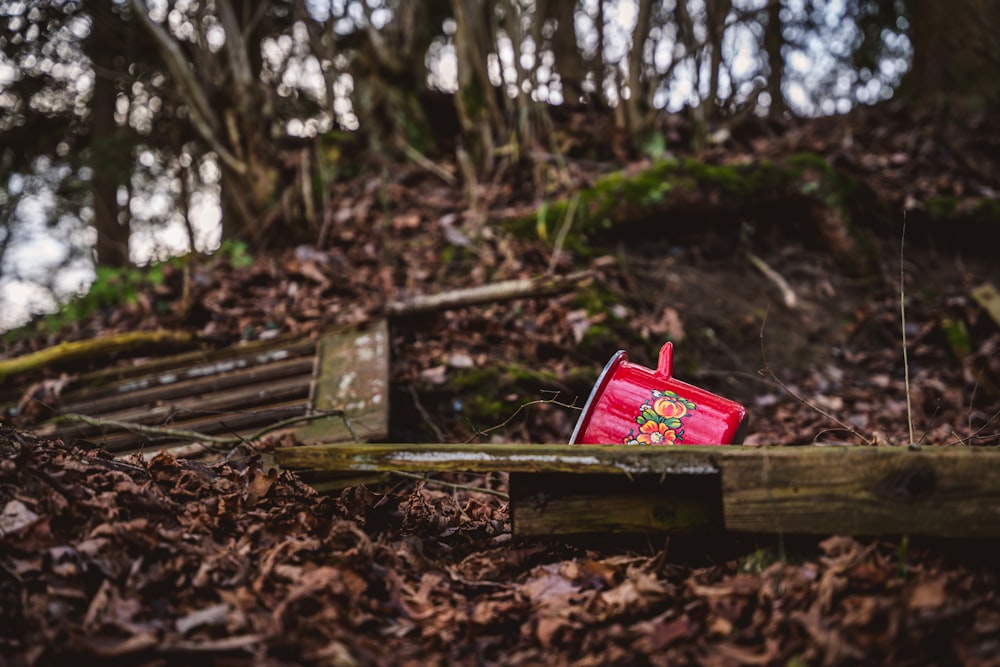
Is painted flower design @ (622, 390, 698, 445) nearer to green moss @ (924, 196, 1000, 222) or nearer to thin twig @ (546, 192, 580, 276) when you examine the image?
thin twig @ (546, 192, 580, 276)

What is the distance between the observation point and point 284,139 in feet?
23.2

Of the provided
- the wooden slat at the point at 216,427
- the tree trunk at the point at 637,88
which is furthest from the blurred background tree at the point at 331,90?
the wooden slat at the point at 216,427

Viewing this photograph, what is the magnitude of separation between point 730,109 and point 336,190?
3.98 m

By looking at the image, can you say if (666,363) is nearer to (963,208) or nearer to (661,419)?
(661,419)

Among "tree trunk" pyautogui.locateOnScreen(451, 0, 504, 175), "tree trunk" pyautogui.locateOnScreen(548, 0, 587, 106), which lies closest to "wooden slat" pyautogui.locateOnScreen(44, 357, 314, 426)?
"tree trunk" pyautogui.locateOnScreen(451, 0, 504, 175)

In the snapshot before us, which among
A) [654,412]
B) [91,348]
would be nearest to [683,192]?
[654,412]

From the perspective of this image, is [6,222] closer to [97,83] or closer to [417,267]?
[97,83]

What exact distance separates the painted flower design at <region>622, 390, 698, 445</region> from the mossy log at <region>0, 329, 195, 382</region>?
10.8ft

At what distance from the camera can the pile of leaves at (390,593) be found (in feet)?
4.74

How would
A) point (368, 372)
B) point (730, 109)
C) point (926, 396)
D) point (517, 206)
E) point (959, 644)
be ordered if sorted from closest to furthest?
point (959, 644)
point (368, 372)
point (926, 396)
point (517, 206)
point (730, 109)

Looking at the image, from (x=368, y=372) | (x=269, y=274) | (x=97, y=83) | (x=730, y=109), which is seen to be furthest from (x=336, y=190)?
(x=97, y=83)

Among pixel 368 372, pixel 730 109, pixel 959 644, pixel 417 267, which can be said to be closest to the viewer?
pixel 959 644

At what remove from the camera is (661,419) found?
222cm

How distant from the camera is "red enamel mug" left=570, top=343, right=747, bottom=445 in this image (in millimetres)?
2191
